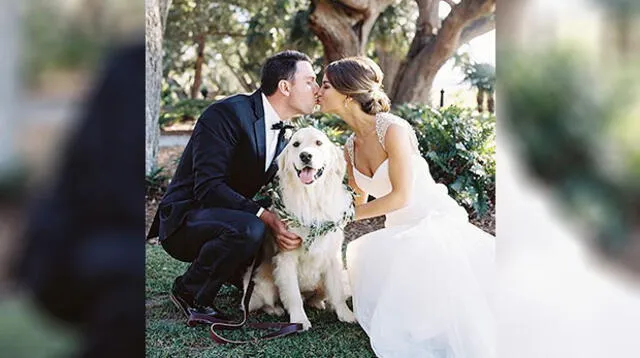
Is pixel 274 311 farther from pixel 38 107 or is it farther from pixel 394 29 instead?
pixel 394 29

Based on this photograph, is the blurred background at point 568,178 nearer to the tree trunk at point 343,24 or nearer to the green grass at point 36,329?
the green grass at point 36,329

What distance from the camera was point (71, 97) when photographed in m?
0.89

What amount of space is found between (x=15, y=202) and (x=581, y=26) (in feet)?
2.91

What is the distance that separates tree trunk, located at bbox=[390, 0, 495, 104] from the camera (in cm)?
471

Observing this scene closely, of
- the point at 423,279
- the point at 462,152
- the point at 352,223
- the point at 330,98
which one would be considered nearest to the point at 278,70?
the point at 330,98

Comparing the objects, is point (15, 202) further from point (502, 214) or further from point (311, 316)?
point (311, 316)

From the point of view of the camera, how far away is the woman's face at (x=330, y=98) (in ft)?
7.34

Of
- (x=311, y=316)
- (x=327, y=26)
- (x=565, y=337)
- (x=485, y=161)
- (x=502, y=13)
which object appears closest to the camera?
(x=502, y=13)

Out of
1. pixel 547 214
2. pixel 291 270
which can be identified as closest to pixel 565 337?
pixel 547 214

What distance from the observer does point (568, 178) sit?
118cm

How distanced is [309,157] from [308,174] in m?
0.07

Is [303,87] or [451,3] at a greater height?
[451,3]

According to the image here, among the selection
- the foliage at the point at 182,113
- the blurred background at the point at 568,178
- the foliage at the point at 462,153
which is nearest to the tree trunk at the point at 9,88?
the blurred background at the point at 568,178

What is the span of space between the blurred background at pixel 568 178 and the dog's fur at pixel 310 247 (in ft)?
3.43
